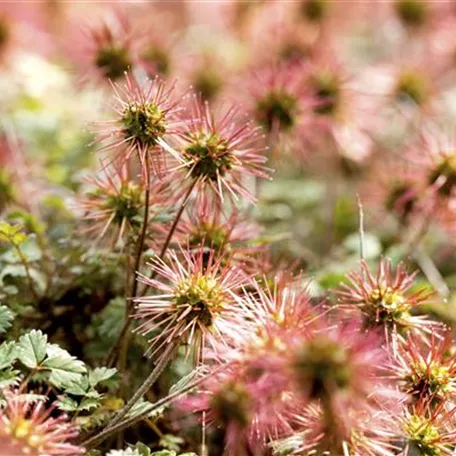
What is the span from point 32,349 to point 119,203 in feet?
0.93

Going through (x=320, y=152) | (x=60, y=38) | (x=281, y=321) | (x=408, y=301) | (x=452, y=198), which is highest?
(x=60, y=38)

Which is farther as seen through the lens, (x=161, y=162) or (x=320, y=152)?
(x=320, y=152)

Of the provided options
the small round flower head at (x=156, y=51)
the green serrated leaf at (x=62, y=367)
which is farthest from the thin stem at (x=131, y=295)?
the small round flower head at (x=156, y=51)

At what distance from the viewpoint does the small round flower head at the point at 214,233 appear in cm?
123

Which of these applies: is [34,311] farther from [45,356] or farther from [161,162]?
[161,162]

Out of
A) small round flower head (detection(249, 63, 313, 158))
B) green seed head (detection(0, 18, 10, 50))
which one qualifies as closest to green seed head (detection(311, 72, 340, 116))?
small round flower head (detection(249, 63, 313, 158))

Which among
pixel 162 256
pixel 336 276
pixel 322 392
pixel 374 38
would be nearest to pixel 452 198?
pixel 336 276

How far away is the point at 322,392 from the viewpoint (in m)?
0.82

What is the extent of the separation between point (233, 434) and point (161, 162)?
1.51 feet

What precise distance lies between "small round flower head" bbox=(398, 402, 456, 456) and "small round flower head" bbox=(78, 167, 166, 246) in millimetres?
482

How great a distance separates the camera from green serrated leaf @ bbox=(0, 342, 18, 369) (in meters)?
1.01

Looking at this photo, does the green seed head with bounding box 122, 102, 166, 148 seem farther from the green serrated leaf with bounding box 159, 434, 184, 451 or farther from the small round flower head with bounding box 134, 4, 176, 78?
the small round flower head with bounding box 134, 4, 176, 78

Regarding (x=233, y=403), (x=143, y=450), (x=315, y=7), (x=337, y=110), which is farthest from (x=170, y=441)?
(x=315, y=7)

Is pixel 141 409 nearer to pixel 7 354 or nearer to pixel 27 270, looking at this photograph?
pixel 7 354
